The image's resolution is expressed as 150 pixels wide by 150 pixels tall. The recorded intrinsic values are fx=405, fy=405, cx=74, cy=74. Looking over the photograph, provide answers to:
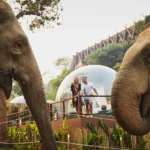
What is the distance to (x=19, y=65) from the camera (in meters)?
3.97

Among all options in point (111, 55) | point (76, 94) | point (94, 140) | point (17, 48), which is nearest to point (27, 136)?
point (76, 94)

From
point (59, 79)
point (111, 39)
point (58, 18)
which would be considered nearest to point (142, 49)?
point (58, 18)

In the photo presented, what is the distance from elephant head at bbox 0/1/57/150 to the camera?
3.80 metres

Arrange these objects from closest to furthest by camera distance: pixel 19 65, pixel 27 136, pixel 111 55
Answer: pixel 19 65 → pixel 27 136 → pixel 111 55

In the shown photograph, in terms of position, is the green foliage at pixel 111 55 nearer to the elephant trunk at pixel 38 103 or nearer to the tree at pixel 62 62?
the tree at pixel 62 62

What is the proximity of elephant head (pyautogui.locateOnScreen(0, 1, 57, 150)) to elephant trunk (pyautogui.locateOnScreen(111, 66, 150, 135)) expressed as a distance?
0.71 m

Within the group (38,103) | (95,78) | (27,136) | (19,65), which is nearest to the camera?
(38,103)

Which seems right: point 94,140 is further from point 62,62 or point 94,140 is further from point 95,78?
point 62,62

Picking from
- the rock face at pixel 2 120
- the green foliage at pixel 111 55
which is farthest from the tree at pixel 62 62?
the rock face at pixel 2 120

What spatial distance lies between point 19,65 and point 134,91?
117 cm

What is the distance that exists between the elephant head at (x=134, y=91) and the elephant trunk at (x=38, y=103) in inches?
27.5

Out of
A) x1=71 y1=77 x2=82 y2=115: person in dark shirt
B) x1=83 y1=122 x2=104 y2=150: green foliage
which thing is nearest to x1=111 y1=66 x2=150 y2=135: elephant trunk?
x1=83 y1=122 x2=104 y2=150: green foliage

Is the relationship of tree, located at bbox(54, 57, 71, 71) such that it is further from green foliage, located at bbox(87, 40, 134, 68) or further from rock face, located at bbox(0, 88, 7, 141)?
rock face, located at bbox(0, 88, 7, 141)

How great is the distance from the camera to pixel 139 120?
4035 millimetres
